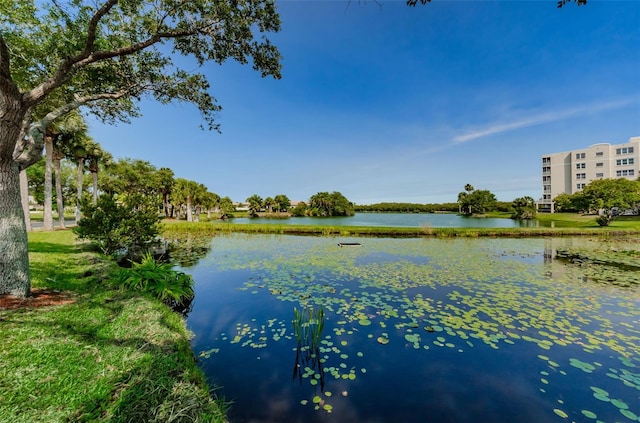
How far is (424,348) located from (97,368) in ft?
16.6

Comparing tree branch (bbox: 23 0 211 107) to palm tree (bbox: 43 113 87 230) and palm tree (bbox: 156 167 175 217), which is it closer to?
palm tree (bbox: 43 113 87 230)

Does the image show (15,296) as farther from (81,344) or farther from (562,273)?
(562,273)

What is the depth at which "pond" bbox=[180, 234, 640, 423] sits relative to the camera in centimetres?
327

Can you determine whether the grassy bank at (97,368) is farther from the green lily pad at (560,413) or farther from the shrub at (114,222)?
the shrub at (114,222)

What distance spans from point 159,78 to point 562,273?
53.6 feet

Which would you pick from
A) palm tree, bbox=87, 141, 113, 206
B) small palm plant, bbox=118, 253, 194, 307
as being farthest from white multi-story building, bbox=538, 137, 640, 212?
palm tree, bbox=87, 141, 113, 206

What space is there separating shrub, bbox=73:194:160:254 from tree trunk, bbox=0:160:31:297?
21.6 feet

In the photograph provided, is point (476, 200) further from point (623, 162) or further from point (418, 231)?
point (418, 231)

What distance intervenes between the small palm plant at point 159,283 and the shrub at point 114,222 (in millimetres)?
4855

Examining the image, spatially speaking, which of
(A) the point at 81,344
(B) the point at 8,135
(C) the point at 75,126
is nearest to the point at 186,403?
(A) the point at 81,344

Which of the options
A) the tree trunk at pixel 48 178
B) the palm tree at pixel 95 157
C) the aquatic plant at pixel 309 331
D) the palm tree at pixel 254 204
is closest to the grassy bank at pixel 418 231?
the tree trunk at pixel 48 178

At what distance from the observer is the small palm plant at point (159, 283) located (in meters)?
6.38

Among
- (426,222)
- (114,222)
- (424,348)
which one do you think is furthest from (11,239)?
(426,222)

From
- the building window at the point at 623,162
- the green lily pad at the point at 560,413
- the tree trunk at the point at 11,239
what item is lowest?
the green lily pad at the point at 560,413
